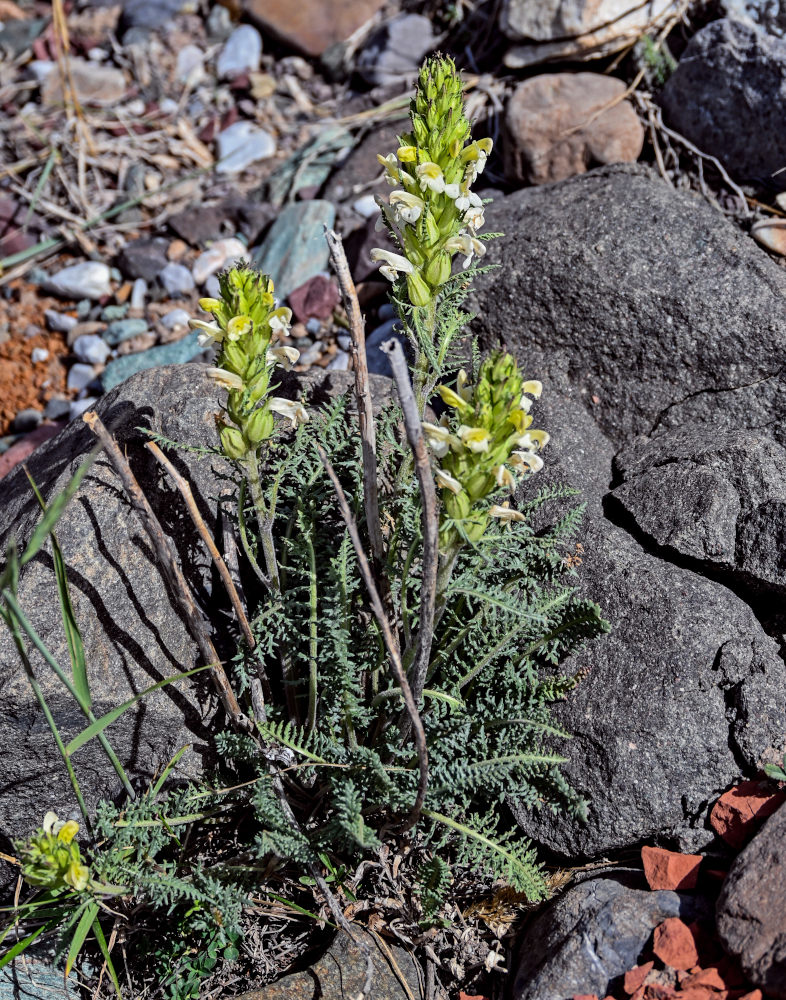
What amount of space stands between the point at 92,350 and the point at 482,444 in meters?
3.50

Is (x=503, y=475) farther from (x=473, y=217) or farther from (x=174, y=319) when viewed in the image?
(x=174, y=319)

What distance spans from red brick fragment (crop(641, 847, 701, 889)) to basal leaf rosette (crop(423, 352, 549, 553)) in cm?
116

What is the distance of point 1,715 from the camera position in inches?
101

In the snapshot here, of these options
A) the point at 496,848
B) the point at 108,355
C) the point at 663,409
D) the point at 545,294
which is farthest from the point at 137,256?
the point at 496,848

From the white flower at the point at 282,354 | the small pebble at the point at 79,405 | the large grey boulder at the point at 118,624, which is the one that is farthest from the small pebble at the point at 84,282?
the white flower at the point at 282,354

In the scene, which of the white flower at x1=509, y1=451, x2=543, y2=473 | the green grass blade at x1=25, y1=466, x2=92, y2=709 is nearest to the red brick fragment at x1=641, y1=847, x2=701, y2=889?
the white flower at x1=509, y1=451, x2=543, y2=473

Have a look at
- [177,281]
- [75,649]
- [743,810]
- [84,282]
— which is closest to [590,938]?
[743,810]

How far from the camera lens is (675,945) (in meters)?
2.24

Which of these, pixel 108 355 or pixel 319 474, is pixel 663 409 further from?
pixel 108 355

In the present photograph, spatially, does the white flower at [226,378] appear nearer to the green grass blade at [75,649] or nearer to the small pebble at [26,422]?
the green grass blade at [75,649]

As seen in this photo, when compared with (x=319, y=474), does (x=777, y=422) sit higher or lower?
higher

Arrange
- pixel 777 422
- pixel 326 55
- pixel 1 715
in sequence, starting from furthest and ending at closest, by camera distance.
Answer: pixel 326 55, pixel 777 422, pixel 1 715

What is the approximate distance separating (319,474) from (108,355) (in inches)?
99.2

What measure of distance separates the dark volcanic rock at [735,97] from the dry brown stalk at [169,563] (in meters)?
3.21
